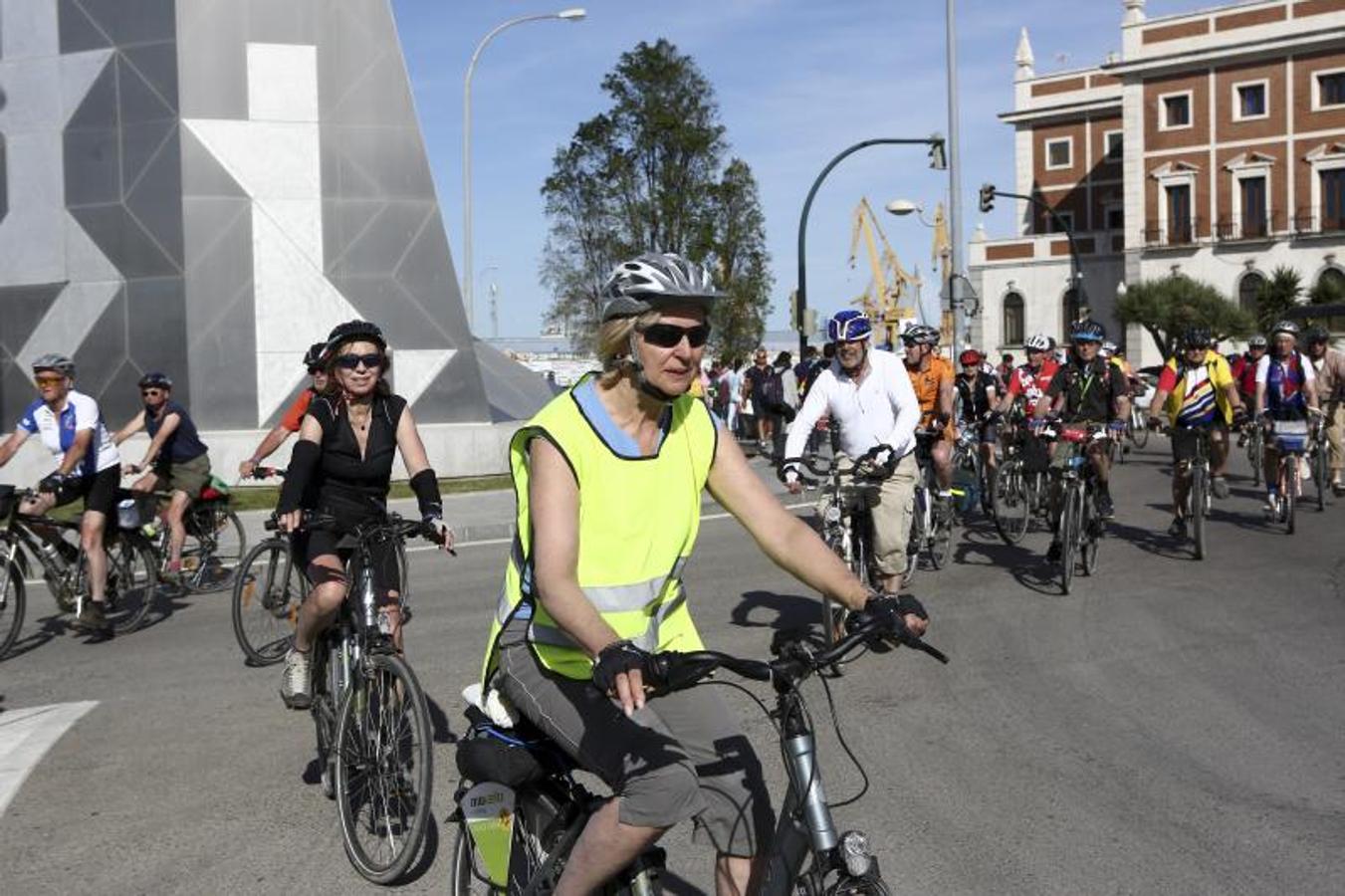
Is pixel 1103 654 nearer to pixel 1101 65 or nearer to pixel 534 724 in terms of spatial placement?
pixel 534 724

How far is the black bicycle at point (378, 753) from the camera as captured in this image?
15.3 feet

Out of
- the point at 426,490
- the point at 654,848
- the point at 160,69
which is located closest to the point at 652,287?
the point at 654,848

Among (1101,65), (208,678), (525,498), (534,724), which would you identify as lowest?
(208,678)

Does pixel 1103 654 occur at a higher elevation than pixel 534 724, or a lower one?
lower

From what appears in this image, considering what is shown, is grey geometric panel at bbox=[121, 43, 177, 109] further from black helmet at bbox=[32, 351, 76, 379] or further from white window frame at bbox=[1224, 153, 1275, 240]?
white window frame at bbox=[1224, 153, 1275, 240]

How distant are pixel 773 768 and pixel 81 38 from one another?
20.4 metres

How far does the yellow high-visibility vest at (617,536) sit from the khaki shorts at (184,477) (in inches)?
359

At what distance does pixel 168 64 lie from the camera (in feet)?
71.9

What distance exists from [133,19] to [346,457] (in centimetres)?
1866

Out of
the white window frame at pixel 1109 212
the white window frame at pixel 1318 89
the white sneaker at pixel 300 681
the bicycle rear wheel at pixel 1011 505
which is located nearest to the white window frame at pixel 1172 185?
the white window frame at pixel 1318 89

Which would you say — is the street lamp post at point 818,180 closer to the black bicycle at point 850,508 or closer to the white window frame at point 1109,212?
the black bicycle at point 850,508

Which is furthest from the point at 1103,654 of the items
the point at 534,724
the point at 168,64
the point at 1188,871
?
the point at 168,64

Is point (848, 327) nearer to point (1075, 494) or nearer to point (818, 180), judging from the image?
point (1075, 494)

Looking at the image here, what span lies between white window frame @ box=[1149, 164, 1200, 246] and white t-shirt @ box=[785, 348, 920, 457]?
63572mm
